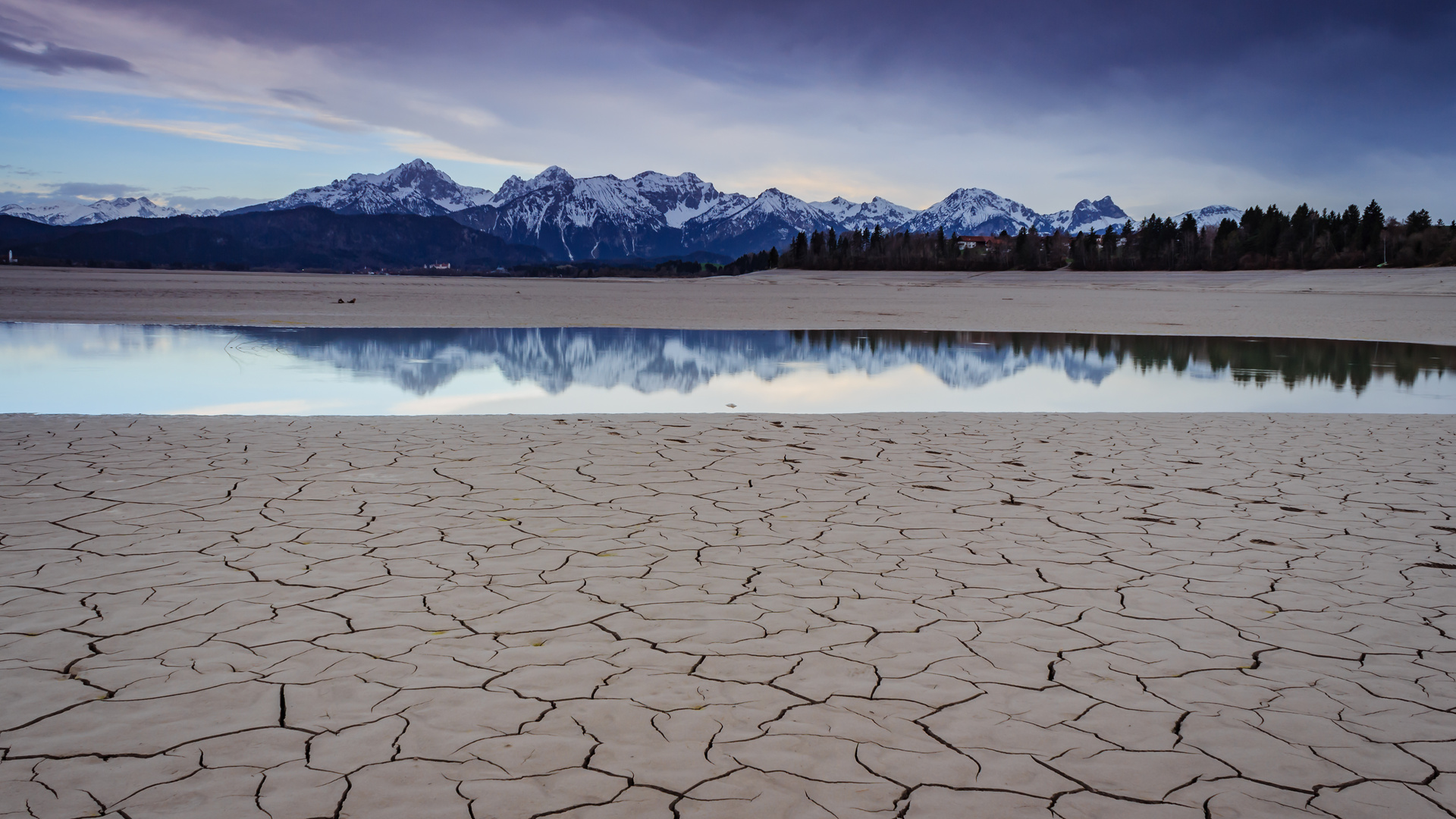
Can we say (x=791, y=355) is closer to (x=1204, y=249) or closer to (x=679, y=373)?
(x=679, y=373)

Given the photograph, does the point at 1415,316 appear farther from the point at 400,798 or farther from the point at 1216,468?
the point at 400,798

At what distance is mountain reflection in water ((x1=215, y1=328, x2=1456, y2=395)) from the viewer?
12.1m

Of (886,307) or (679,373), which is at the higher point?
(886,307)

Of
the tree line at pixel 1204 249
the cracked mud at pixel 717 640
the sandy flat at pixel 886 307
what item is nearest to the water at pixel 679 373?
the sandy flat at pixel 886 307

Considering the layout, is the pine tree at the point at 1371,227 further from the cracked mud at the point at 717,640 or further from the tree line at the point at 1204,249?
the cracked mud at the point at 717,640

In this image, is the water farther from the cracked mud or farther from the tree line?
the tree line

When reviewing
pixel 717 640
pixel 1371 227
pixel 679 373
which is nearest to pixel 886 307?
pixel 679 373

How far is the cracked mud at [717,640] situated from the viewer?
7.33 ft

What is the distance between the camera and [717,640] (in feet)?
10.2

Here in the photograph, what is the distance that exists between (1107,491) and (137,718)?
5.05m

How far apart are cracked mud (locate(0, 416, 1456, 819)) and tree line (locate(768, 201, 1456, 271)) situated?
164 ft

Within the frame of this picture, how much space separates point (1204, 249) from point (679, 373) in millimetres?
65141

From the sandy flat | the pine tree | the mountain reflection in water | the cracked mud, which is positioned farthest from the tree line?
the cracked mud

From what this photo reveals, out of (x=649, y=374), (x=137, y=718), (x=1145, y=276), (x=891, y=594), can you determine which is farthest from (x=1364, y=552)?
(x=1145, y=276)
